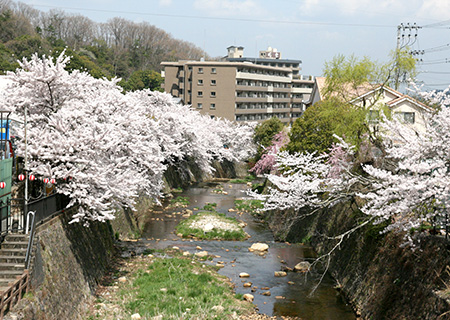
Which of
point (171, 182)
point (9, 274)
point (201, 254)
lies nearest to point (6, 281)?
point (9, 274)

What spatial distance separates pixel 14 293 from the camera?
455 inches

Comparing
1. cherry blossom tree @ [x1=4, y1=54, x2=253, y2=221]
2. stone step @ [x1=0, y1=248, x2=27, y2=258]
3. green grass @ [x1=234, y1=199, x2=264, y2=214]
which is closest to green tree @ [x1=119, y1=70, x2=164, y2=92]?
green grass @ [x1=234, y1=199, x2=264, y2=214]

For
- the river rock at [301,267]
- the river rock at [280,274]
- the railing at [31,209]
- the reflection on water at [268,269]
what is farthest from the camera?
the river rock at [301,267]

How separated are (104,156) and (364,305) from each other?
12.6 meters

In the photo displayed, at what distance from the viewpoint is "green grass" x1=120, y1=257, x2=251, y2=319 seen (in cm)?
1617

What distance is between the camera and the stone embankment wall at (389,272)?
1316 centimetres

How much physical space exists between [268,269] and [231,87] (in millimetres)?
63340

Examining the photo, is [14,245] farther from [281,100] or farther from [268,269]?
[281,100]

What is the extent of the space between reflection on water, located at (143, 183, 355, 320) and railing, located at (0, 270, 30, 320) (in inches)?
356

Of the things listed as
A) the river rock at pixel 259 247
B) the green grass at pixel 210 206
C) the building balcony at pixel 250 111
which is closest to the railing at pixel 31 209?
the river rock at pixel 259 247

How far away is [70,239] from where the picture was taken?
17047 mm

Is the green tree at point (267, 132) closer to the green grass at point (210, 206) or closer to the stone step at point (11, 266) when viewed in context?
the green grass at point (210, 206)

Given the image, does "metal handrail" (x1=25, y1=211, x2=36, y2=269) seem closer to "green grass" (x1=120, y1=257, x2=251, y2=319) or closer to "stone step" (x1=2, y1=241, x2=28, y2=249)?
"stone step" (x1=2, y1=241, x2=28, y2=249)

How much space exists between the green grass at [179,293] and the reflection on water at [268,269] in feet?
4.13
